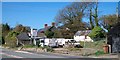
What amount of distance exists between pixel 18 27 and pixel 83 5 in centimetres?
2422

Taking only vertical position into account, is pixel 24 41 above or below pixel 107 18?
below

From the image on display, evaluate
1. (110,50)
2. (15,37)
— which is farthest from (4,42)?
(110,50)

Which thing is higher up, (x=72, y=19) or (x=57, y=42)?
(x=72, y=19)

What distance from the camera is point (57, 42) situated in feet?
178

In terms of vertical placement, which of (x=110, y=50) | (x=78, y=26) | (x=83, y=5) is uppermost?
(x=83, y=5)

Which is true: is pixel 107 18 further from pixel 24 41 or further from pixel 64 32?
pixel 24 41

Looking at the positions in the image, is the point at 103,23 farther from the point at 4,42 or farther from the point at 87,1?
the point at 4,42

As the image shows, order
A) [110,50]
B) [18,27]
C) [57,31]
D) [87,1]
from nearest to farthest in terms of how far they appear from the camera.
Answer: [110,50]
[87,1]
[57,31]
[18,27]

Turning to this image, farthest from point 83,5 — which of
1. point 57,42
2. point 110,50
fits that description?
point 110,50

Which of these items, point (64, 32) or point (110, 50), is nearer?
point (110, 50)

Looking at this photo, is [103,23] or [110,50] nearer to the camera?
[110,50]

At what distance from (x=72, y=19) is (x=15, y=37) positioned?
15.6 meters

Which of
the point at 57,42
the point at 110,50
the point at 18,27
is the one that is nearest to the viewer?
the point at 110,50

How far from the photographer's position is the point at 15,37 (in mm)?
59625
